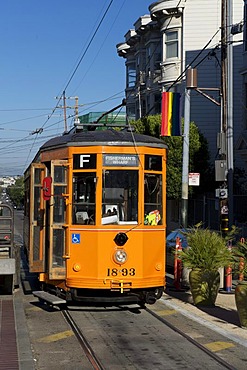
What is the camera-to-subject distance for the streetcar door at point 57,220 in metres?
11.2

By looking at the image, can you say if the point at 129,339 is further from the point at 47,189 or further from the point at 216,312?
the point at 47,189

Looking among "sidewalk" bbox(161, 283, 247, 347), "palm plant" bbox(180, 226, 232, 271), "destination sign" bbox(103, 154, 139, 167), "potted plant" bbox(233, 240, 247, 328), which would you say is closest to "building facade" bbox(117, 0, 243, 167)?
"sidewalk" bbox(161, 283, 247, 347)

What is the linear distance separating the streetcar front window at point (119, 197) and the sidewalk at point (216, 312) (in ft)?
7.06

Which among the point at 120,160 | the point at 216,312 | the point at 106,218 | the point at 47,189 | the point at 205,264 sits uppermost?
the point at 120,160

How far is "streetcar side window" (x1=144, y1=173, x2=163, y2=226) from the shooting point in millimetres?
11311

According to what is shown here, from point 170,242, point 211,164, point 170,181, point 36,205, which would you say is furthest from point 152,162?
point 211,164

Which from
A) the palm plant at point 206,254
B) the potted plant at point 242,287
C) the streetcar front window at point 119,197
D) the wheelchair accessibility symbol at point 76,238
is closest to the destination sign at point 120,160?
the streetcar front window at point 119,197

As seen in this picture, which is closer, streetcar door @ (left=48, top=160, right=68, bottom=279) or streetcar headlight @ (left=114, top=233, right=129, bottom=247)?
streetcar headlight @ (left=114, top=233, right=129, bottom=247)

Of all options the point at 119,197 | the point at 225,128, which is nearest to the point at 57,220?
the point at 119,197

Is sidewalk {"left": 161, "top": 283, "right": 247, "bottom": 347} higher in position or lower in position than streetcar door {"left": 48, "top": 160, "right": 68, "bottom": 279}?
lower

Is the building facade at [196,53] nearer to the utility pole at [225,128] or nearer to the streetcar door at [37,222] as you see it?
the utility pole at [225,128]

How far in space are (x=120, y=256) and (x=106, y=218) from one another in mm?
710

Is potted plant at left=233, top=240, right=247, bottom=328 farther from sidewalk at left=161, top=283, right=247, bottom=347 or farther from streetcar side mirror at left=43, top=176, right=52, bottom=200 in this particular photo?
streetcar side mirror at left=43, top=176, right=52, bottom=200

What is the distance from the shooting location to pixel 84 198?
11148 mm
